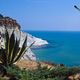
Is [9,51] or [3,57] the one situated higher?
[9,51]

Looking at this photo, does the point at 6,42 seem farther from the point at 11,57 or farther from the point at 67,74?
the point at 67,74

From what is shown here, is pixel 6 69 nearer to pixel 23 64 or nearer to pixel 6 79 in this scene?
pixel 6 79

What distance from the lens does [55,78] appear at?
7.60m

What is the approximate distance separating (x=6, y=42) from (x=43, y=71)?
1.96 meters

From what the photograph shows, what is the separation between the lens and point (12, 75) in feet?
26.9

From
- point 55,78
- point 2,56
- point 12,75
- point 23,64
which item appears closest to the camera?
point 55,78

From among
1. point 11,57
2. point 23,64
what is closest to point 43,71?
point 11,57

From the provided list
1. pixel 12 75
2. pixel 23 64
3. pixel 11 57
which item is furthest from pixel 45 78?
pixel 23 64

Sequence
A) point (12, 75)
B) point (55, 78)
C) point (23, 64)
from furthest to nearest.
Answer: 1. point (23, 64)
2. point (12, 75)
3. point (55, 78)

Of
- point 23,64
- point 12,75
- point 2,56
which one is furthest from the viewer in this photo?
point 23,64

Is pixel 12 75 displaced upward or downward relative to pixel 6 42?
downward

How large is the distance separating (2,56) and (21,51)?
0.65m

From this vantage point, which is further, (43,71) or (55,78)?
(43,71)

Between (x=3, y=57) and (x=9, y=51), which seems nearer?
(x=3, y=57)
